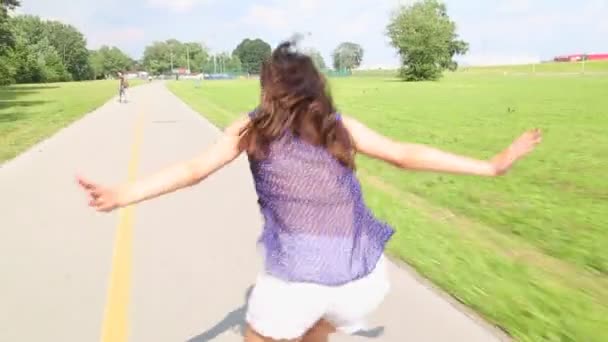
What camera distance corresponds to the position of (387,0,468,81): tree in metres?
92.8

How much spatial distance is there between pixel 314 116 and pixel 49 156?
12972mm

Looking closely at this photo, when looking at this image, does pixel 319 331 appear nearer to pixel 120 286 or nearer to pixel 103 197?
pixel 103 197

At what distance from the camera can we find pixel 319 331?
7.89 feet

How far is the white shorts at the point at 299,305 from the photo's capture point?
219 centimetres

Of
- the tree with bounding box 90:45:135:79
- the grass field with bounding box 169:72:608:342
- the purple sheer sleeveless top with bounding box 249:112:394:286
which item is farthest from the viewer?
the tree with bounding box 90:45:135:79

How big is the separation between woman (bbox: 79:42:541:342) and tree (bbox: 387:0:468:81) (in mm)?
91273

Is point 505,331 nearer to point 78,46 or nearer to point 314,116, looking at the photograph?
point 314,116

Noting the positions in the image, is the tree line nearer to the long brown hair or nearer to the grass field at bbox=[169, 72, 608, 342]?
the grass field at bbox=[169, 72, 608, 342]

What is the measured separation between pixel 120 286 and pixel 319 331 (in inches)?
126

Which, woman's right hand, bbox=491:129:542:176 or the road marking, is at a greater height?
woman's right hand, bbox=491:129:542:176

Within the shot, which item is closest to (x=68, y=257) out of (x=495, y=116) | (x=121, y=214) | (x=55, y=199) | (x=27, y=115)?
(x=121, y=214)

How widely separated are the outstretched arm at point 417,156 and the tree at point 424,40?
91.0 metres

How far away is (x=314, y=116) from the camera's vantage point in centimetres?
216

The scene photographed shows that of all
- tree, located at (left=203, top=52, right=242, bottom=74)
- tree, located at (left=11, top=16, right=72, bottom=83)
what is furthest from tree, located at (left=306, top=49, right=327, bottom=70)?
tree, located at (left=203, top=52, right=242, bottom=74)
